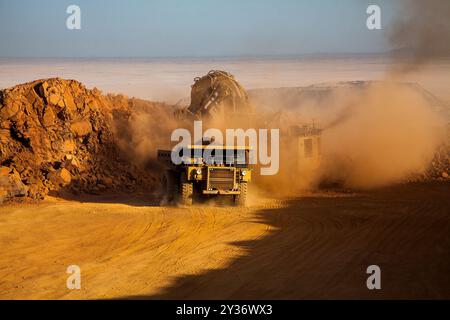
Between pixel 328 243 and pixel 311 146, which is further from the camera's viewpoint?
pixel 311 146

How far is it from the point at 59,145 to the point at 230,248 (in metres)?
12.4

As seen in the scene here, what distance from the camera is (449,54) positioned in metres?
31.6

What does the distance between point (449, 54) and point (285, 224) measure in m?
15.3

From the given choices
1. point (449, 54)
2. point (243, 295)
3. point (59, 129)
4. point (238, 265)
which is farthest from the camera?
point (449, 54)

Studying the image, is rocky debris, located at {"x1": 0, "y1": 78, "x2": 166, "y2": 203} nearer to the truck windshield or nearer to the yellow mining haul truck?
the yellow mining haul truck

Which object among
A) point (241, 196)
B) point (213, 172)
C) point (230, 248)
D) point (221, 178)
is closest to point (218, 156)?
point (213, 172)

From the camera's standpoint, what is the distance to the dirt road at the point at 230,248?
1349cm

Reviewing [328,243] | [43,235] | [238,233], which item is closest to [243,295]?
[328,243]

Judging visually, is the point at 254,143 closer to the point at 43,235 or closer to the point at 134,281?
the point at 43,235

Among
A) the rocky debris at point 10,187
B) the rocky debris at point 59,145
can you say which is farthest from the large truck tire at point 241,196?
the rocky debris at point 10,187

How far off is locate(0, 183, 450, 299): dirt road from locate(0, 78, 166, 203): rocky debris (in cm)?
193

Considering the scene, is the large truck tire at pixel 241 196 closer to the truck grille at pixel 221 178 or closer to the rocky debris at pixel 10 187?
the truck grille at pixel 221 178

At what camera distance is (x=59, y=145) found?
2747cm
